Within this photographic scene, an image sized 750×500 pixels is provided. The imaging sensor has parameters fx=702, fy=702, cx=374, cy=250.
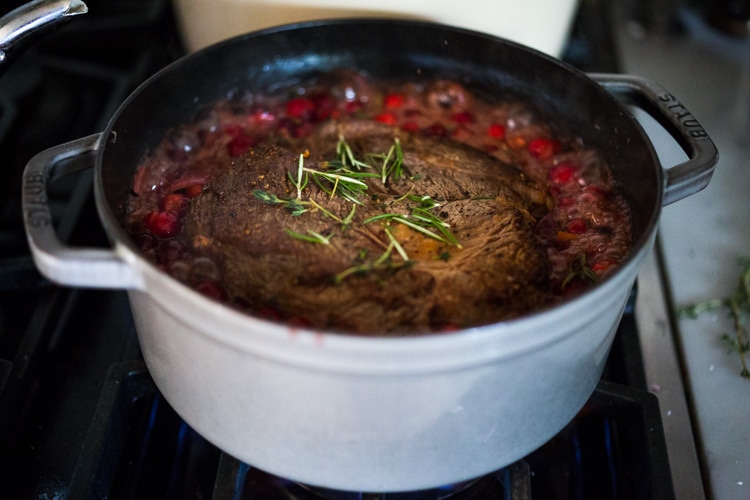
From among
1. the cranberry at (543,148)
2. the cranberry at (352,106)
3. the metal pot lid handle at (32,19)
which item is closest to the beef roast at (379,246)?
the cranberry at (543,148)

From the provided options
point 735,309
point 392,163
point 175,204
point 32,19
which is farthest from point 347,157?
point 735,309

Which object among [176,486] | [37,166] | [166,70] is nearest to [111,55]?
[166,70]

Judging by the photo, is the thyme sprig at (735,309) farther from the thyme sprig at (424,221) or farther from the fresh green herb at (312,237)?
the fresh green herb at (312,237)

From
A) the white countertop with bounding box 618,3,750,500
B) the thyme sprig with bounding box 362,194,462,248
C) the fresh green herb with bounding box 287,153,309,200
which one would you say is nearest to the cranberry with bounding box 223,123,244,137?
the fresh green herb with bounding box 287,153,309,200

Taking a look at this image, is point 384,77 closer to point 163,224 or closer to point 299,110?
point 299,110

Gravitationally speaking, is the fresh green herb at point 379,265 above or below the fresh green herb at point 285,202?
above

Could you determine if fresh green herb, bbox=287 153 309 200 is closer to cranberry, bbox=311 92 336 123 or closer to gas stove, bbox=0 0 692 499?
cranberry, bbox=311 92 336 123
